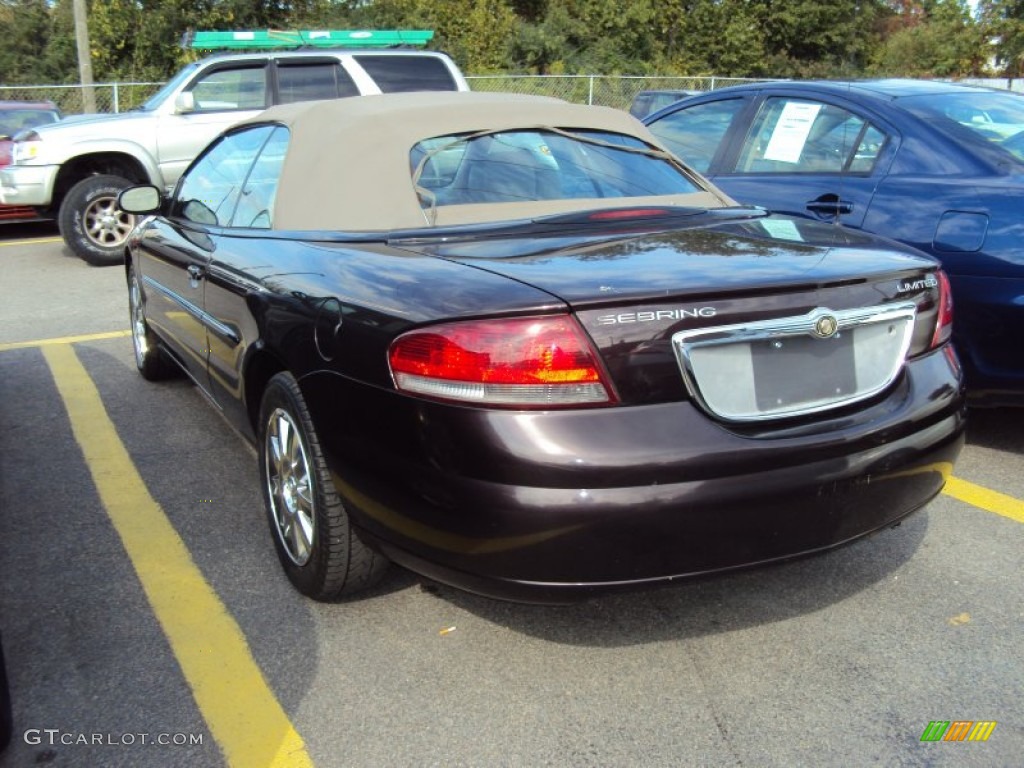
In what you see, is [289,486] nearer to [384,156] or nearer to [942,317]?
[384,156]

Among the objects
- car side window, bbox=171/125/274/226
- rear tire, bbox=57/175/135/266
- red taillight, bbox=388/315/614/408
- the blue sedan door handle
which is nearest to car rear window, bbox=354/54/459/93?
rear tire, bbox=57/175/135/266

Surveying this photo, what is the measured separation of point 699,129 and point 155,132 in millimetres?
6668

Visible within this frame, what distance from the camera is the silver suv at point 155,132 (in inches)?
390

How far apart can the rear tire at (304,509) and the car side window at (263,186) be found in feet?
2.70

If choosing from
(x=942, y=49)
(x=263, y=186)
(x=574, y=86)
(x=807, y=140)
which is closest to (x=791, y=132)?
(x=807, y=140)

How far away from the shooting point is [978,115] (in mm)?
4750

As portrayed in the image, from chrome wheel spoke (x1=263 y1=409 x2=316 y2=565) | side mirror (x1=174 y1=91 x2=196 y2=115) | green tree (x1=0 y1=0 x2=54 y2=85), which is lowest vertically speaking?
chrome wheel spoke (x1=263 y1=409 x2=316 y2=565)

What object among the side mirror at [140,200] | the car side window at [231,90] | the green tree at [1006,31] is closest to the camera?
the side mirror at [140,200]

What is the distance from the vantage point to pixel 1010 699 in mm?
2527

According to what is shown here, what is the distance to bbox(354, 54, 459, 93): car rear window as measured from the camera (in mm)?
10406

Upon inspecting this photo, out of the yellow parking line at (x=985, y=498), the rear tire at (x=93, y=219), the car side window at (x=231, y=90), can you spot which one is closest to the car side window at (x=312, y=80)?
the car side window at (x=231, y=90)

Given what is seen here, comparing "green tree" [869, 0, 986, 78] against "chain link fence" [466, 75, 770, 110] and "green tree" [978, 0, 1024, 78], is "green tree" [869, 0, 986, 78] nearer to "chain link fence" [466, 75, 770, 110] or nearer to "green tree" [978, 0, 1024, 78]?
"green tree" [978, 0, 1024, 78]

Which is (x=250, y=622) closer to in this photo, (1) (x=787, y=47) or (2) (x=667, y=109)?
(2) (x=667, y=109)

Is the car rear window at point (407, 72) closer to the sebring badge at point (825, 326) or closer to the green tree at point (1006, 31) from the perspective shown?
the sebring badge at point (825, 326)
